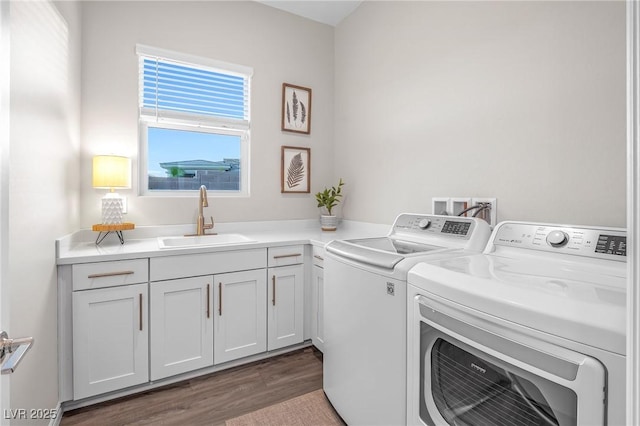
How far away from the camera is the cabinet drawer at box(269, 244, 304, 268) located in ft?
7.25

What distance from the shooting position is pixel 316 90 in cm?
306

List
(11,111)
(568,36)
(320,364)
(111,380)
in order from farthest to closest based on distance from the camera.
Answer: (320,364) < (111,380) < (568,36) < (11,111)

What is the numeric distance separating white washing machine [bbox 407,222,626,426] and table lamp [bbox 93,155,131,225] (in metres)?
1.94

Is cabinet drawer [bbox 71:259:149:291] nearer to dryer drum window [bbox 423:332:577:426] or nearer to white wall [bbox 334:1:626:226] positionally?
dryer drum window [bbox 423:332:577:426]

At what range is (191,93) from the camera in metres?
2.55

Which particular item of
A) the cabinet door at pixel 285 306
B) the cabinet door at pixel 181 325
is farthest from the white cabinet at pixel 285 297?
the cabinet door at pixel 181 325

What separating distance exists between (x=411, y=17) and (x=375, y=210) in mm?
1441

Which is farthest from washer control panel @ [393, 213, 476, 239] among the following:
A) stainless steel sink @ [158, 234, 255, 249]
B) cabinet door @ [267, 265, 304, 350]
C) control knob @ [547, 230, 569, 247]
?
stainless steel sink @ [158, 234, 255, 249]

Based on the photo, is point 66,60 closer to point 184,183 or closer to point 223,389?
point 184,183

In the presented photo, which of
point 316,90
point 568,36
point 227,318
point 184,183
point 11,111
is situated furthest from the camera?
point 316,90

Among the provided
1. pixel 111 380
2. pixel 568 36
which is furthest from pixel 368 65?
pixel 111 380

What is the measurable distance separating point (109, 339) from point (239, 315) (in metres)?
0.73

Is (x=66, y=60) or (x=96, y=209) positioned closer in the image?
(x=66, y=60)

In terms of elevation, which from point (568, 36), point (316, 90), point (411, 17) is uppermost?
point (411, 17)
